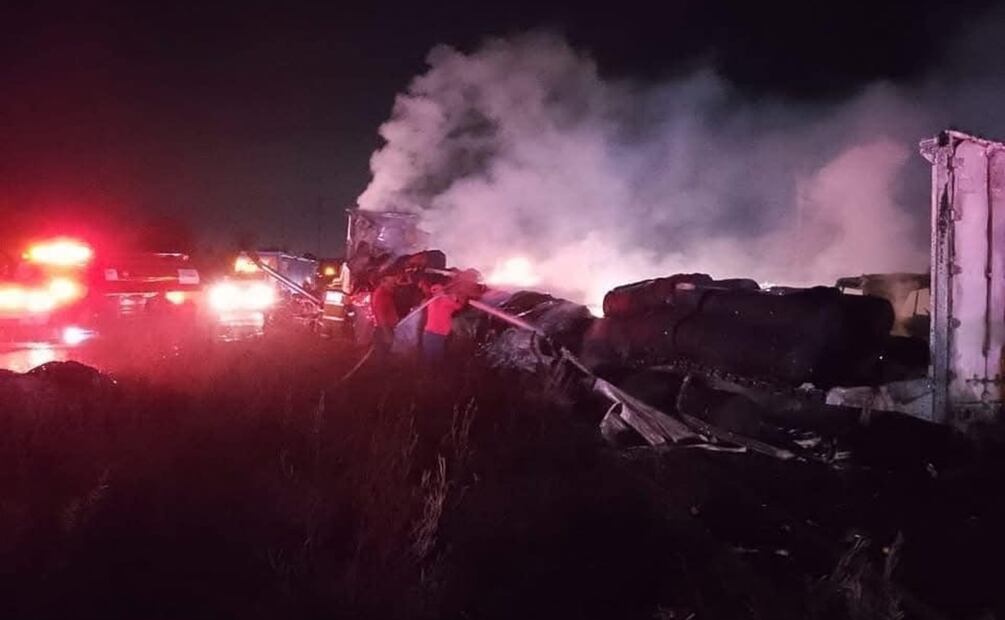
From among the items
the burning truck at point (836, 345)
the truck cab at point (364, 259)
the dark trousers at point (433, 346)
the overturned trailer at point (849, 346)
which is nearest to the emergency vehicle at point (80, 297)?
the truck cab at point (364, 259)

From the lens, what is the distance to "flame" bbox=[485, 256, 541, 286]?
13.8 m

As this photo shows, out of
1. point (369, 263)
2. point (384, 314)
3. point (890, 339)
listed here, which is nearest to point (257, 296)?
point (369, 263)

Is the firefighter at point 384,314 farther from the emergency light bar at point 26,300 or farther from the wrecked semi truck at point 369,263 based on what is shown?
the emergency light bar at point 26,300

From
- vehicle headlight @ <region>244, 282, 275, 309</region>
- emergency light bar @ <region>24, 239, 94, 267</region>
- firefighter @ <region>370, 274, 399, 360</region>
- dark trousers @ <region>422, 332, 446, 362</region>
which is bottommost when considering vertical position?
dark trousers @ <region>422, 332, 446, 362</region>

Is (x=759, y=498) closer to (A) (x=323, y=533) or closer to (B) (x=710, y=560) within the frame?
(B) (x=710, y=560)

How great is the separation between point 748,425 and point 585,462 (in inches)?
52.8

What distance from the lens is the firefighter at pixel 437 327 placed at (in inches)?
332

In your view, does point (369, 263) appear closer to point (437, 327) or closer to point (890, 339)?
point (437, 327)

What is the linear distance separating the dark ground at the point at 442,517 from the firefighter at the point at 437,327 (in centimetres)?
193

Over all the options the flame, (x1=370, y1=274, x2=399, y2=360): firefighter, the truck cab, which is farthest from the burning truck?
the flame

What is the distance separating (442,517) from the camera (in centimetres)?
411

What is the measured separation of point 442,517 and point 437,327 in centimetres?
448

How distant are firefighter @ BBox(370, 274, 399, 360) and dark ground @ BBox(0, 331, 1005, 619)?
2.89 meters

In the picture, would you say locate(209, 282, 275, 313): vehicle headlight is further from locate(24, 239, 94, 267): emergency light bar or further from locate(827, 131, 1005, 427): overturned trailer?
locate(827, 131, 1005, 427): overturned trailer
